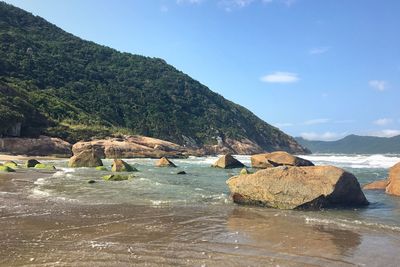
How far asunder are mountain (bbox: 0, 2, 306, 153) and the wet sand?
4953cm

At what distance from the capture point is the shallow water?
28.7 feet

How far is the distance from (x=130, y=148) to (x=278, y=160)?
33585 millimetres

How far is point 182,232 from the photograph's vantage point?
36.6ft

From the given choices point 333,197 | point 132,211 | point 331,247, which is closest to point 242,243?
point 331,247

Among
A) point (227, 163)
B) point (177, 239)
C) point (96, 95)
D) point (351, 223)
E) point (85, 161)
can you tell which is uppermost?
point (96, 95)

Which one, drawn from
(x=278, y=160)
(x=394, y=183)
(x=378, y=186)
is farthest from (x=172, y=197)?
(x=278, y=160)

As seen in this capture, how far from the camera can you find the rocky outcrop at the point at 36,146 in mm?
55344

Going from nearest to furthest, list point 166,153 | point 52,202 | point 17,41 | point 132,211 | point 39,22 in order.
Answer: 1. point 132,211
2. point 52,202
3. point 166,153
4. point 17,41
5. point 39,22

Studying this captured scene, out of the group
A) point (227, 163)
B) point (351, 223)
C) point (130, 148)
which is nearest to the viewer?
point (351, 223)

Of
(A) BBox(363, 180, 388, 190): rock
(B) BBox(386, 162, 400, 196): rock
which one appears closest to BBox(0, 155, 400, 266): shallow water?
(B) BBox(386, 162, 400, 196): rock

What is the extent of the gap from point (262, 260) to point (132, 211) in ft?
21.9

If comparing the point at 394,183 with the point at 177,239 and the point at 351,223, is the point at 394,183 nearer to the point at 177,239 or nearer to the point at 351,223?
the point at 351,223

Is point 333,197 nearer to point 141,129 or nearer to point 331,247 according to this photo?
point 331,247

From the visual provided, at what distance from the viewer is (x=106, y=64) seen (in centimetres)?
12175
